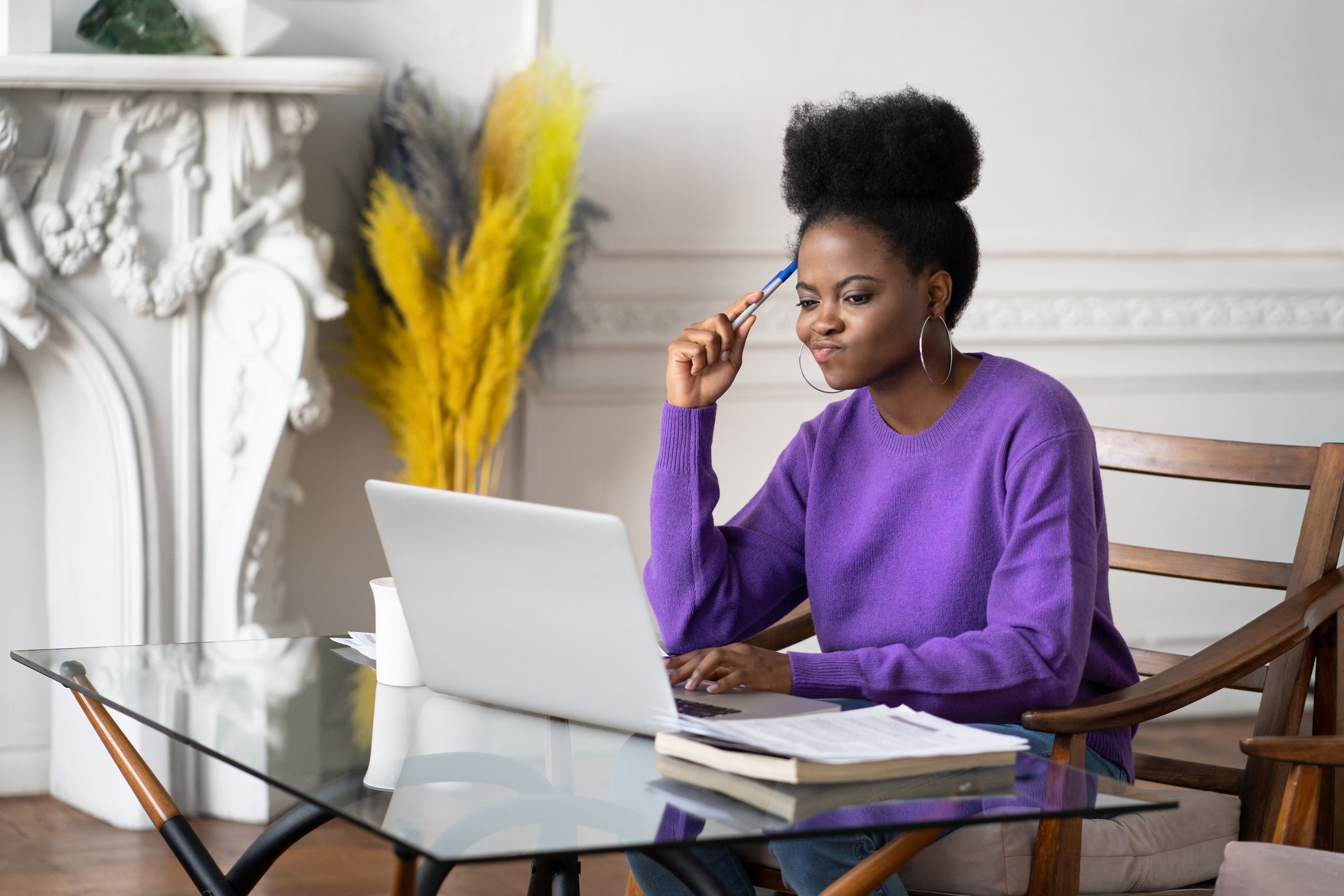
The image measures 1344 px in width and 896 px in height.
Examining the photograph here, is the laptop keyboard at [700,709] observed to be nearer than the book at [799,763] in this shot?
No

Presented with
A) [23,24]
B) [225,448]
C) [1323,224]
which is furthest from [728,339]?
[1323,224]

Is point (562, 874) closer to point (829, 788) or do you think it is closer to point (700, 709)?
point (700, 709)

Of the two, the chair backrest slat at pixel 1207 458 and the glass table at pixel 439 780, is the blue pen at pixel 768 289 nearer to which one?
the chair backrest slat at pixel 1207 458

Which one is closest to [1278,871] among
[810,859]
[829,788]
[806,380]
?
[810,859]

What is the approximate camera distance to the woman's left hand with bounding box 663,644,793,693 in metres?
1.40

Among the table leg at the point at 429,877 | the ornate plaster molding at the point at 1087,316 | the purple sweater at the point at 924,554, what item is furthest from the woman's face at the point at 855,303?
the ornate plaster molding at the point at 1087,316

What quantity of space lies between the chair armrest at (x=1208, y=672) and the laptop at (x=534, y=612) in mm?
275

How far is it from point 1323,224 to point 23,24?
10.8ft

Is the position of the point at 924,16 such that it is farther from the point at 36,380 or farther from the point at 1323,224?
the point at 36,380

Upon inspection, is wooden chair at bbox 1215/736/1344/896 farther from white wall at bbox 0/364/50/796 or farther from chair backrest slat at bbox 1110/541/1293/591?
white wall at bbox 0/364/50/796

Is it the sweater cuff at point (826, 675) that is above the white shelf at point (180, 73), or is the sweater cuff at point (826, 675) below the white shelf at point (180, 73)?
below

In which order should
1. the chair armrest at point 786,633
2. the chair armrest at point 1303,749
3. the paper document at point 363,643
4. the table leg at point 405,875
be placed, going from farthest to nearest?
the chair armrest at point 786,633 < the paper document at point 363,643 < the chair armrest at point 1303,749 < the table leg at point 405,875

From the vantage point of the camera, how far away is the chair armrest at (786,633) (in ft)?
6.11

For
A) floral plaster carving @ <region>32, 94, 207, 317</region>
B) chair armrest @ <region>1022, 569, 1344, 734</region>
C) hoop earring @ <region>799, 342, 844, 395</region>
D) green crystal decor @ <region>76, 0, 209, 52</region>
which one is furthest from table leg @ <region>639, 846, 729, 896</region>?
green crystal decor @ <region>76, 0, 209, 52</region>
